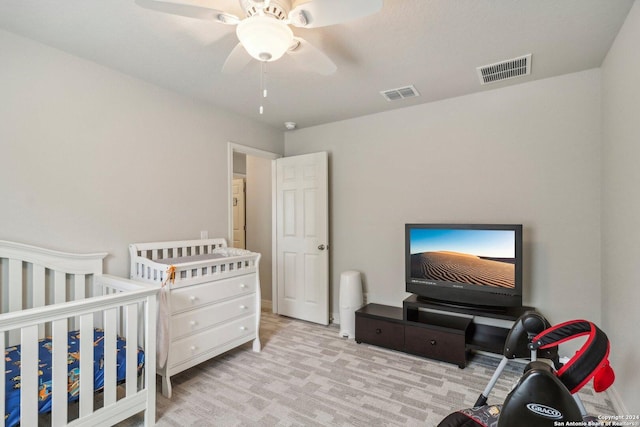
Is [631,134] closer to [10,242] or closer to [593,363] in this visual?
[593,363]

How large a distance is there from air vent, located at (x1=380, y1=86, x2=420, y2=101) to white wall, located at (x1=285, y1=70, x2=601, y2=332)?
328mm

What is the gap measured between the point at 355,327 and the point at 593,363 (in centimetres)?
228

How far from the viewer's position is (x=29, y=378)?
145 cm

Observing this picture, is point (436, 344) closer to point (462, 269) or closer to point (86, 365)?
point (462, 269)

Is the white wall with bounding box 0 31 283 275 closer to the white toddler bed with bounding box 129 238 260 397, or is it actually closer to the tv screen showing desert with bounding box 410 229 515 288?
the white toddler bed with bounding box 129 238 260 397

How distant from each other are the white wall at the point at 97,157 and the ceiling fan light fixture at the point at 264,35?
1561mm

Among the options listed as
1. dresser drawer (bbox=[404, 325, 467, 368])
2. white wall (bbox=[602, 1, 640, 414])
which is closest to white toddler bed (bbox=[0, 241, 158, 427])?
dresser drawer (bbox=[404, 325, 467, 368])

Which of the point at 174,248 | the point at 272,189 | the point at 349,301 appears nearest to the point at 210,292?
the point at 174,248

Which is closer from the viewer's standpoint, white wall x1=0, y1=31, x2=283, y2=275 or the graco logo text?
the graco logo text

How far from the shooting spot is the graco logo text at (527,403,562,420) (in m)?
0.84

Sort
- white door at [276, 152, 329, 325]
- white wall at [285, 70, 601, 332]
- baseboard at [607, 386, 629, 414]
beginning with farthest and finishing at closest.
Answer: white door at [276, 152, 329, 325], white wall at [285, 70, 601, 332], baseboard at [607, 386, 629, 414]

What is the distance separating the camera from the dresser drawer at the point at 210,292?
232 cm

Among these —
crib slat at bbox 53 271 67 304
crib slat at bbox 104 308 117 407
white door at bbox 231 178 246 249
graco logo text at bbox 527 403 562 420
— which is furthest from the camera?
white door at bbox 231 178 246 249

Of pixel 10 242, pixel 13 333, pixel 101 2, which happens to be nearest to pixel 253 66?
pixel 101 2
